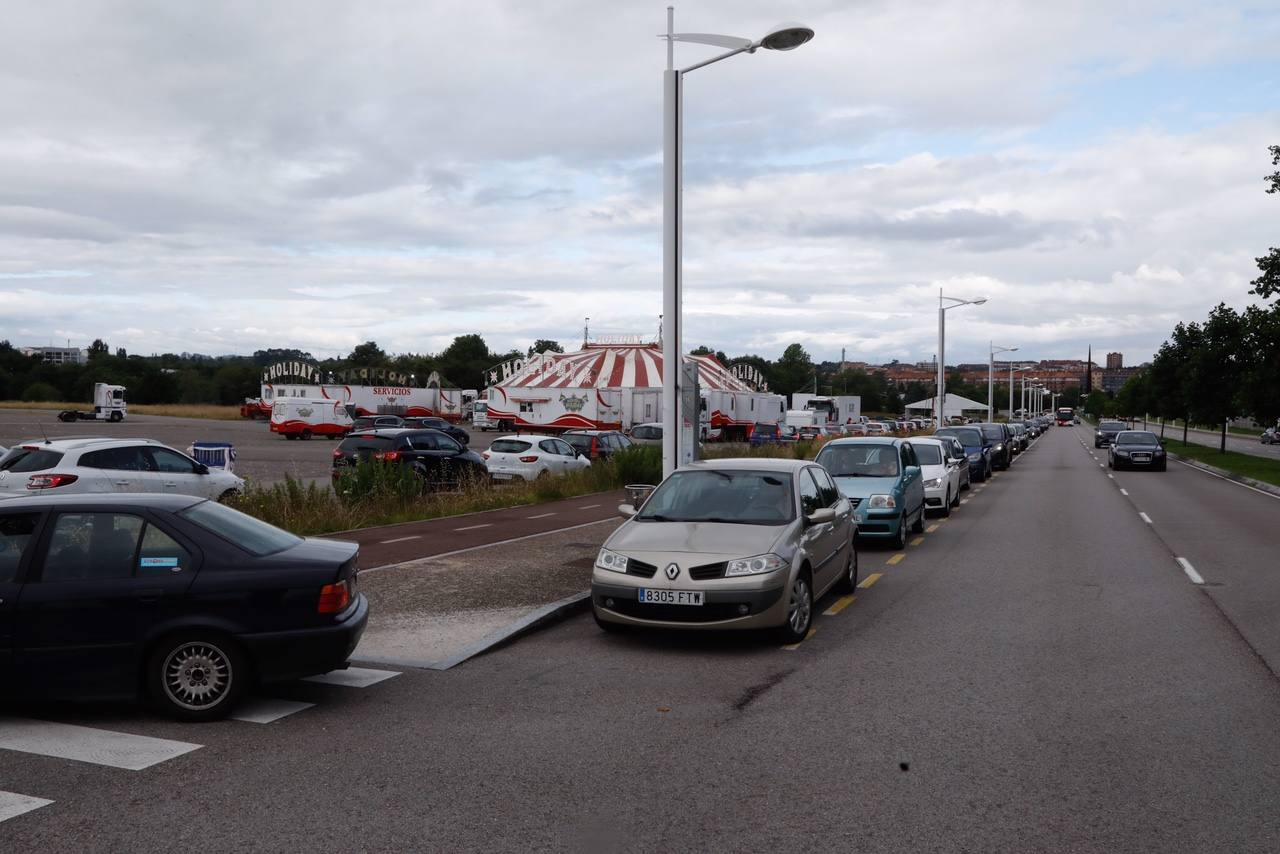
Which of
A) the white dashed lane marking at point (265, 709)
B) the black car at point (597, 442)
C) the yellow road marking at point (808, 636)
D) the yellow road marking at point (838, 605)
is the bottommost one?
the yellow road marking at point (838, 605)

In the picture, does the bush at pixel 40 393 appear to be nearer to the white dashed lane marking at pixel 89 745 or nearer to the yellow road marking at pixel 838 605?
the yellow road marking at pixel 838 605

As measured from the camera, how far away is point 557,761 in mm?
5617

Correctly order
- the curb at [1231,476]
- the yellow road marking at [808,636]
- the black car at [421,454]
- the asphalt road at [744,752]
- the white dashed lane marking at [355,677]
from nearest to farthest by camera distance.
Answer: the asphalt road at [744,752] < the white dashed lane marking at [355,677] < the yellow road marking at [808,636] < the black car at [421,454] < the curb at [1231,476]

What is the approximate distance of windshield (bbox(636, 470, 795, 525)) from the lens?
9.30 metres

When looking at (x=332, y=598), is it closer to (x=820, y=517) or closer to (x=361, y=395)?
(x=820, y=517)

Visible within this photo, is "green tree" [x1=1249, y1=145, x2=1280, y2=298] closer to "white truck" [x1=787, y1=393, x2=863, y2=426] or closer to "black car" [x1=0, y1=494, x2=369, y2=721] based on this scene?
"black car" [x1=0, y1=494, x2=369, y2=721]

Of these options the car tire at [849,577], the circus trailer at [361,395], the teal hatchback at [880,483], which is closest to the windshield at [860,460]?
the teal hatchback at [880,483]

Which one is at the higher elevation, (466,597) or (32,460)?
(32,460)

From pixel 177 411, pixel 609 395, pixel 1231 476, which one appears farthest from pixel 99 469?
pixel 177 411

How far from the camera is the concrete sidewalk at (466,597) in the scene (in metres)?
8.30

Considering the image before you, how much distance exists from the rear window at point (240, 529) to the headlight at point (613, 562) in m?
2.50

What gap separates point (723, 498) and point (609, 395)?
4561 cm

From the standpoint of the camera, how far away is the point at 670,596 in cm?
816

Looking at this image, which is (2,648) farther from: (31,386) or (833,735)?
(31,386)
